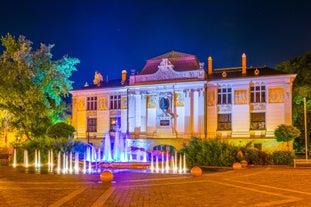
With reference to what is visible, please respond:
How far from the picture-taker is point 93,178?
55.2 ft

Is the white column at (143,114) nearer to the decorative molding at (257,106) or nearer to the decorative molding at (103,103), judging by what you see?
the decorative molding at (103,103)

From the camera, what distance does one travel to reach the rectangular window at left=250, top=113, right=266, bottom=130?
1444 inches

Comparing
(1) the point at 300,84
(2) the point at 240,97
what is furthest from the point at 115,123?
(1) the point at 300,84

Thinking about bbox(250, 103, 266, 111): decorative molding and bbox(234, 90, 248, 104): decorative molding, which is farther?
bbox(234, 90, 248, 104): decorative molding

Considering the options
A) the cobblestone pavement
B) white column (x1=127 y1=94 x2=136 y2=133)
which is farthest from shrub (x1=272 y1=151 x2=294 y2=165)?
white column (x1=127 y1=94 x2=136 y2=133)

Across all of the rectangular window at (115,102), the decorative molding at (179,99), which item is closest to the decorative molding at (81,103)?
the rectangular window at (115,102)

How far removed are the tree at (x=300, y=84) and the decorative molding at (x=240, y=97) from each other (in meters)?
6.31

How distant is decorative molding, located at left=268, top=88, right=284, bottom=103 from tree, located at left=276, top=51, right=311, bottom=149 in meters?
4.04

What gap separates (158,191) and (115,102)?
30753 mm

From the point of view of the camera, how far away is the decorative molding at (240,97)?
123ft

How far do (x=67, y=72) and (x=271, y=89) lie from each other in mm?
20908

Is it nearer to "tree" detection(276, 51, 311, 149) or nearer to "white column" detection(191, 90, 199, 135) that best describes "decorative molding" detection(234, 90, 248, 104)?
"white column" detection(191, 90, 199, 135)

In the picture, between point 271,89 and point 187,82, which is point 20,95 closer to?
point 187,82

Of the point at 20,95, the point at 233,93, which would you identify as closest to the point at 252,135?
the point at 233,93
